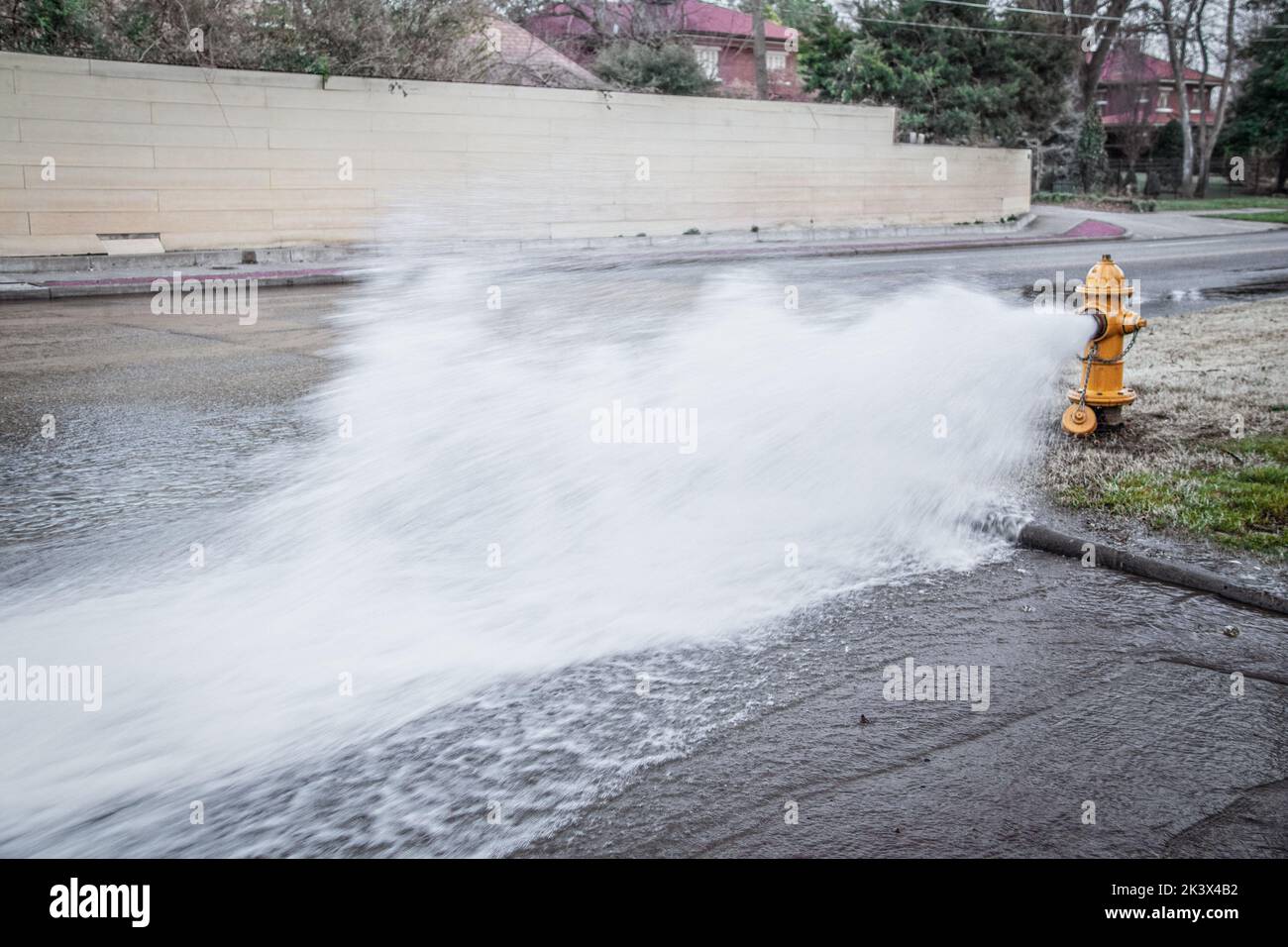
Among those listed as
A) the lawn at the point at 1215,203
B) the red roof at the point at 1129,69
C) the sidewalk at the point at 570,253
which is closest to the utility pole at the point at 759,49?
the sidewalk at the point at 570,253

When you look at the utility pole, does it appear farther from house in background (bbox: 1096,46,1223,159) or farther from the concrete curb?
the concrete curb

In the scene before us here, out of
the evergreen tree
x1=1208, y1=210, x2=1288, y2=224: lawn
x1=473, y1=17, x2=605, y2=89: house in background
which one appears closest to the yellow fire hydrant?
x1=473, y1=17, x2=605, y2=89: house in background

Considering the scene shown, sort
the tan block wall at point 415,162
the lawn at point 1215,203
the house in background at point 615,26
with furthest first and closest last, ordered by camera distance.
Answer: the lawn at point 1215,203 < the house in background at point 615,26 < the tan block wall at point 415,162

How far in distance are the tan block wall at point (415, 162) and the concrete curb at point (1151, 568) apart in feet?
54.5

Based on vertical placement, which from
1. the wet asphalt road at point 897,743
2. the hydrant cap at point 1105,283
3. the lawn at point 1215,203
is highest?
the lawn at point 1215,203

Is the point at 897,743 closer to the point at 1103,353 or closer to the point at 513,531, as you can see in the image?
the point at 513,531

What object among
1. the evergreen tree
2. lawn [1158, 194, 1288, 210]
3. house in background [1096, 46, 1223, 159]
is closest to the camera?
lawn [1158, 194, 1288, 210]

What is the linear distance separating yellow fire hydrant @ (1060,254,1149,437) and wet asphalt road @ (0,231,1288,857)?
1.94m

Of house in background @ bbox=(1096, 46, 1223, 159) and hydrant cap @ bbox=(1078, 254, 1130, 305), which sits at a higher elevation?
house in background @ bbox=(1096, 46, 1223, 159)

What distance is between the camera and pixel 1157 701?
3445 millimetres

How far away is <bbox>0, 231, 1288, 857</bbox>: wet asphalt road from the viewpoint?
2717 mm

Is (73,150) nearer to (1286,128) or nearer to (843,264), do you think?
(843,264)

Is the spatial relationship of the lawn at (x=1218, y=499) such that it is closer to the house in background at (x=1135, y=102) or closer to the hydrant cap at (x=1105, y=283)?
the hydrant cap at (x=1105, y=283)

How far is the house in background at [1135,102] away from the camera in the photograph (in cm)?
4544
